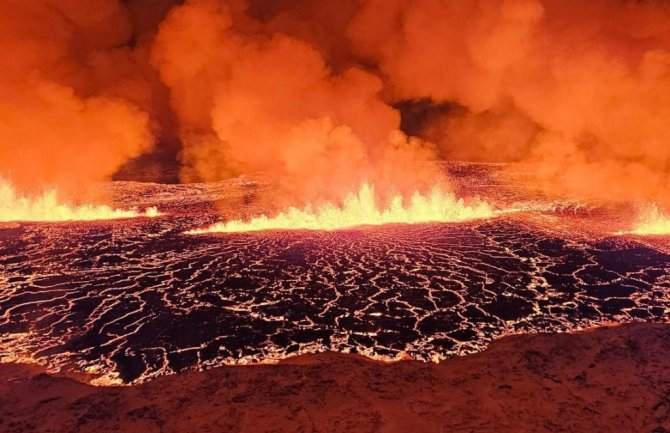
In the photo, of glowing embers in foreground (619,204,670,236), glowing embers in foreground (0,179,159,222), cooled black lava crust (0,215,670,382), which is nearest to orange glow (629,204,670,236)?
glowing embers in foreground (619,204,670,236)

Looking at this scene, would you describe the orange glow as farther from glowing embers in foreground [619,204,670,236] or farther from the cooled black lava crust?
the cooled black lava crust

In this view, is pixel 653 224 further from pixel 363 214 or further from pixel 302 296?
pixel 302 296

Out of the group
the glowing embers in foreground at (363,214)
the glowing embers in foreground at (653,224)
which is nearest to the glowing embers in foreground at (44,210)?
the glowing embers in foreground at (363,214)

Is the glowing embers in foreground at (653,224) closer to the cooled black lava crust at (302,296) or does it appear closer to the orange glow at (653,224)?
the orange glow at (653,224)

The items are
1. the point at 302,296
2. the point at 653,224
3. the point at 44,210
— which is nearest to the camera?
the point at 302,296

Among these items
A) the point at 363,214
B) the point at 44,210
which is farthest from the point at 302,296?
the point at 44,210

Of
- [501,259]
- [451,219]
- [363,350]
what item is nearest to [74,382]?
[363,350]
